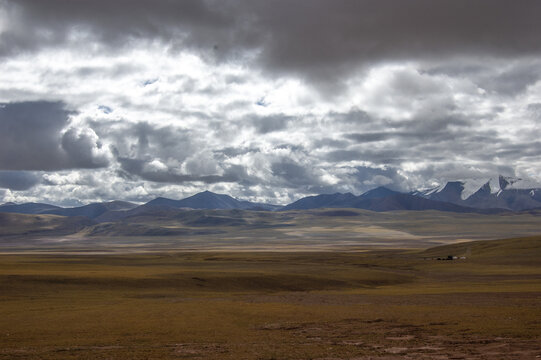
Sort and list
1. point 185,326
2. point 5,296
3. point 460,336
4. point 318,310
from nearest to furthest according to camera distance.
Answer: point 460,336, point 185,326, point 318,310, point 5,296

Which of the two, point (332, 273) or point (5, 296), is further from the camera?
point (332, 273)

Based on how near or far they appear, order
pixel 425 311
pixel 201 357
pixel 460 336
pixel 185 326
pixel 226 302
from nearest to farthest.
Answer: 1. pixel 201 357
2. pixel 460 336
3. pixel 185 326
4. pixel 425 311
5. pixel 226 302

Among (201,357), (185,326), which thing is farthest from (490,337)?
(185,326)

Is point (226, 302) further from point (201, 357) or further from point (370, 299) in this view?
point (201, 357)

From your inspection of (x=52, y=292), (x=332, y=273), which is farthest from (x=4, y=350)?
(x=332, y=273)

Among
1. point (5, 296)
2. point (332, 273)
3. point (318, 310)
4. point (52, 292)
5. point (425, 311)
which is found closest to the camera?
point (425, 311)

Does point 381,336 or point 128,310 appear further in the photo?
point 128,310

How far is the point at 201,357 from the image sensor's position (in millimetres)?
27766

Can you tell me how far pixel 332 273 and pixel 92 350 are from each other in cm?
7042

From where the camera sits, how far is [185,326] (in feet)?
127

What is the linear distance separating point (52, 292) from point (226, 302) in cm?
2418

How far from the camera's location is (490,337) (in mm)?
30875

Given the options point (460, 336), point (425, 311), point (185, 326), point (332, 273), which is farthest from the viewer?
point (332, 273)

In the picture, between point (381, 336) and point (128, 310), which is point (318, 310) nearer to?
point (381, 336)
